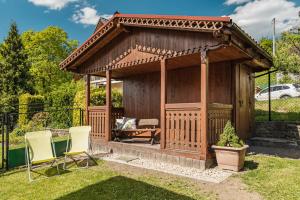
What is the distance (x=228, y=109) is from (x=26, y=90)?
21366 mm

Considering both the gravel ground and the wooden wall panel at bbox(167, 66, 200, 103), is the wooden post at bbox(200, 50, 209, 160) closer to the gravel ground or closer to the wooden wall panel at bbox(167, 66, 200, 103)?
the gravel ground

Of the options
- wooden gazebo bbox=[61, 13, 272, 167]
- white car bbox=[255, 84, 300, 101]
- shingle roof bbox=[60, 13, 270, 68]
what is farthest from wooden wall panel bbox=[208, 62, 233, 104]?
white car bbox=[255, 84, 300, 101]

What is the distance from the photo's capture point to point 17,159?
668cm

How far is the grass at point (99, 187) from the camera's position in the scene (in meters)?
4.21

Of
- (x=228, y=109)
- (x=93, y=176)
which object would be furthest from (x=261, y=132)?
(x=93, y=176)

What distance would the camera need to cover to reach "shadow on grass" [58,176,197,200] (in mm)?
4137

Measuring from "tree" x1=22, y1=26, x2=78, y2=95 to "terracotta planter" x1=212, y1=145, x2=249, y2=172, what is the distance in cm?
2170

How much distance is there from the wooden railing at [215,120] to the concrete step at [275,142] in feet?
9.37

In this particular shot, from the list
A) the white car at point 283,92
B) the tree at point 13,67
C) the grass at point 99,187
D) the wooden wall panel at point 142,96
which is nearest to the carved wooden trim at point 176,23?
the wooden wall panel at point 142,96

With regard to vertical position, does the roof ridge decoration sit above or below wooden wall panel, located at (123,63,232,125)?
above

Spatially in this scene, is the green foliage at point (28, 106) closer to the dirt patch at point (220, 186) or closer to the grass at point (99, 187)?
the grass at point (99, 187)

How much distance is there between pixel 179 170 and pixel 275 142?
4.87m

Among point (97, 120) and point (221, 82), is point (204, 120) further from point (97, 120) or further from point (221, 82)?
point (97, 120)

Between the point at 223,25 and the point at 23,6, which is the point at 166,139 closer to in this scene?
the point at 223,25
